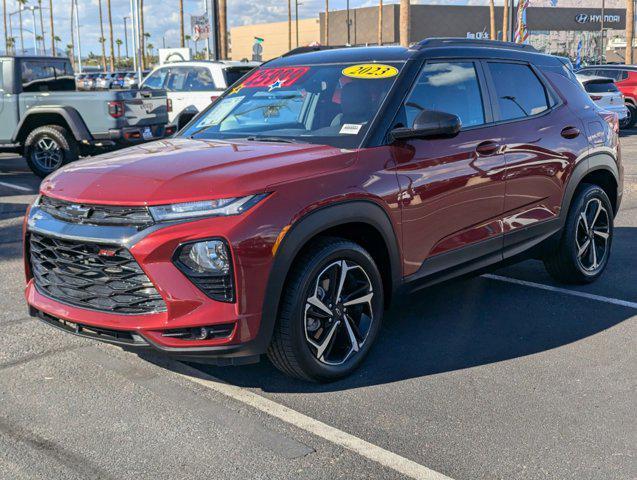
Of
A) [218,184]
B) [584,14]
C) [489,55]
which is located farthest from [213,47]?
[584,14]

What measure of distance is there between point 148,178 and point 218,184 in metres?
0.40

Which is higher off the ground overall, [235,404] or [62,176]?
[62,176]

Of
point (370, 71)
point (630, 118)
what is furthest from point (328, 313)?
point (630, 118)

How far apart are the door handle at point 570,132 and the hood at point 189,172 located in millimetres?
2266

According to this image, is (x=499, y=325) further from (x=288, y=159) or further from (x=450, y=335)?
(x=288, y=159)

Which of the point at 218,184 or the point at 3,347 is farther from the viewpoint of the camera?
the point at 3,347

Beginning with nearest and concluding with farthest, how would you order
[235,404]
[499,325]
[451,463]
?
[451,463]
[235,404]
[499,325]

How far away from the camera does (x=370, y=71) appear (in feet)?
15.7

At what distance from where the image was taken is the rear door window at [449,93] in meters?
4.70

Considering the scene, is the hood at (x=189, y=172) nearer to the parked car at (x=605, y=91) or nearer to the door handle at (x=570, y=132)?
the door handle at (x=570, y=132)

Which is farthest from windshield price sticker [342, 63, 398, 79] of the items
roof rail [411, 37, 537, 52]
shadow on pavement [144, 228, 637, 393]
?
shadow on pavement [144, 228, 637, 393]

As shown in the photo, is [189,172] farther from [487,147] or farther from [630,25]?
[630,25]

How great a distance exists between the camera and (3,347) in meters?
4.75

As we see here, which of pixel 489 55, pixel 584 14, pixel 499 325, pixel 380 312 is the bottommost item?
pixel 499 325
